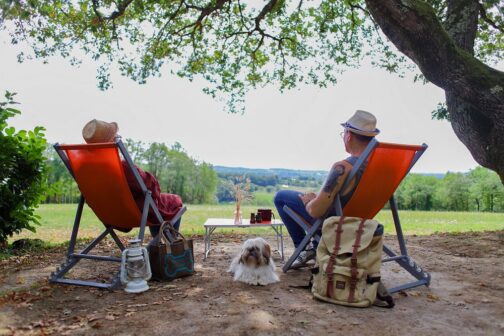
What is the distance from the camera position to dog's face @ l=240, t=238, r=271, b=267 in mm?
3377

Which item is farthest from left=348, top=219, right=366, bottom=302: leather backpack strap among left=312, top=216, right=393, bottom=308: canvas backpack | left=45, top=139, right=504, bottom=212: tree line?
left=45, top=139, right=504, bottom=212: tree line

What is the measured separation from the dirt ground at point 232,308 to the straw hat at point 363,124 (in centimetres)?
130

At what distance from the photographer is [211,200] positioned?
108 ft

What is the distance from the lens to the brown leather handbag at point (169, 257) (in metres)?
3.41

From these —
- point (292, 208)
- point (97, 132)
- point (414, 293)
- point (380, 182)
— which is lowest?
point (414, 293)

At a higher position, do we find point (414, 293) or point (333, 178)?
point (333, 178)

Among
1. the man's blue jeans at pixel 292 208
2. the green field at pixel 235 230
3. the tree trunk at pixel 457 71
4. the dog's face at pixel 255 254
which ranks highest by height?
the tree trunk at pixel 457 71

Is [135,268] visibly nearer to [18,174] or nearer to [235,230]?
[18,174]

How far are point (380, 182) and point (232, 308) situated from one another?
153 centimetres

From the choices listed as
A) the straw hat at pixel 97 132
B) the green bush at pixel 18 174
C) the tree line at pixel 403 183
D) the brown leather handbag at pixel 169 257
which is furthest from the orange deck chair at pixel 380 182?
the tree line at pixel 403 183

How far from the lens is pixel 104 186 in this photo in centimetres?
334

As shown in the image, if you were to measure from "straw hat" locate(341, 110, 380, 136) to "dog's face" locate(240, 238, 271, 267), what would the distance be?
124 cm

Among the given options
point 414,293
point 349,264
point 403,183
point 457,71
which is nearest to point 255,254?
point 349,264

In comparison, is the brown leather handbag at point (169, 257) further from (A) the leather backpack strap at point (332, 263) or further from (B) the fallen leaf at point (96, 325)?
(A) the leather backpack strap at point (332, 263)
